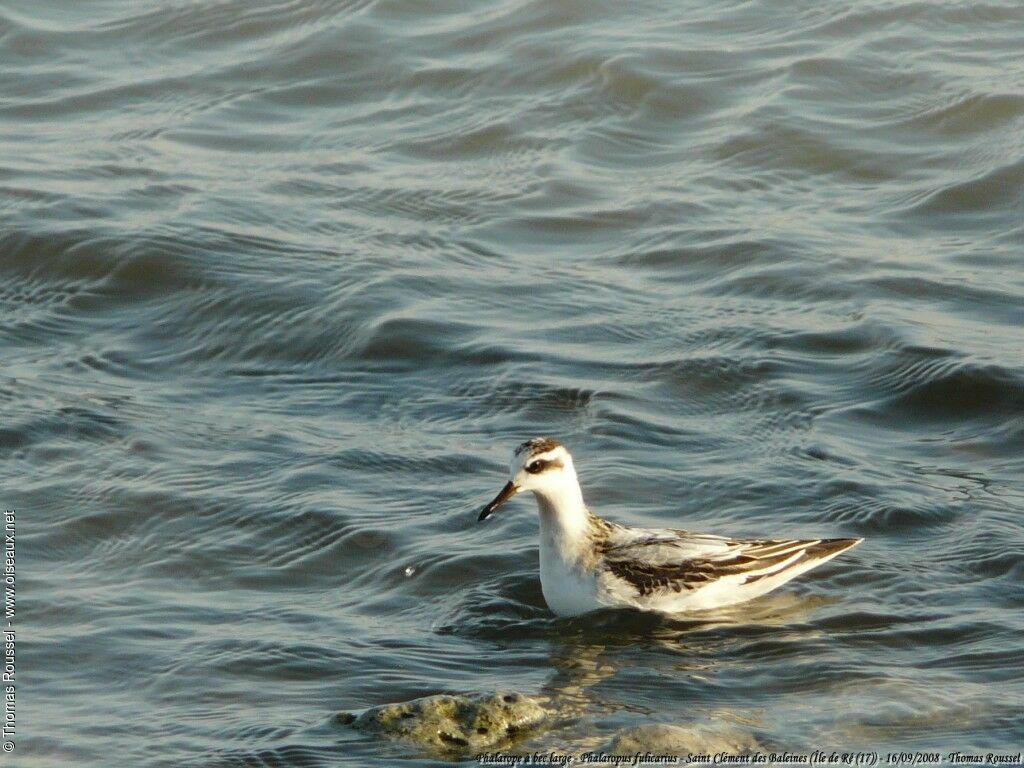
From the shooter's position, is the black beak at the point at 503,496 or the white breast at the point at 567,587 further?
the black beak at the point at 503,496

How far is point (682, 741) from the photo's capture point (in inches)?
303

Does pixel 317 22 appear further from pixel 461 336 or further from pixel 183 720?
pixel 183 720

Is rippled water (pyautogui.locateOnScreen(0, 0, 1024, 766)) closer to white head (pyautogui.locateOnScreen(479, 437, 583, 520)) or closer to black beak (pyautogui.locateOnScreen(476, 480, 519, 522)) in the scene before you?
black beak (pyautogui.locateOnScreen(476, 480, 519, 522))

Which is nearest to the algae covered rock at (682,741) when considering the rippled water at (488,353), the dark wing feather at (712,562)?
the rippled water at (488,353)

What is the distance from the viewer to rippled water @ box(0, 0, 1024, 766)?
8750 mm

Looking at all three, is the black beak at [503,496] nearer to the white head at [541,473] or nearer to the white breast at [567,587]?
the white head at [541,473]

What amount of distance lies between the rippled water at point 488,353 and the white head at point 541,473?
1.86 ft

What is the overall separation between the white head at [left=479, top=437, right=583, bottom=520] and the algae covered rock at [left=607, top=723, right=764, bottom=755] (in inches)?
86.3

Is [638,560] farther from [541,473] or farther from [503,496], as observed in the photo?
[503,496]

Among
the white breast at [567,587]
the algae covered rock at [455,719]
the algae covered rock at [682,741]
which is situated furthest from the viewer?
the white breast at [567,587]

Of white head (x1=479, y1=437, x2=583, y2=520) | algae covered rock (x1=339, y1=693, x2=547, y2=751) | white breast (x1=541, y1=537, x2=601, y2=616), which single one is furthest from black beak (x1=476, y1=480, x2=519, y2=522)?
algae covered rock (x1=339, y1=693, x2=547, y2=751)

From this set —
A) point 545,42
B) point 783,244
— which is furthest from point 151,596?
point 545,42

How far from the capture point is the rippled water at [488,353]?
875cm

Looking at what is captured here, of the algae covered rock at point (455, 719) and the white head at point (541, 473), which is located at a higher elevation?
the white head at point (541, 473)
